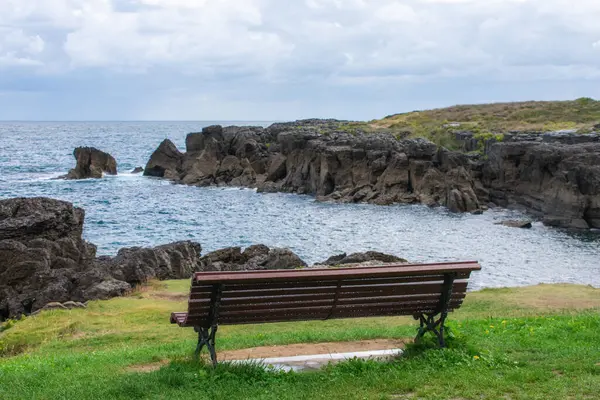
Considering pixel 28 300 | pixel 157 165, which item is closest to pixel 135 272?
pixel 28 300

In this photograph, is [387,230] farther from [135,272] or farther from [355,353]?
[355,353]

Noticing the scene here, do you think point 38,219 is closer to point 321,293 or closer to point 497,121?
point 321,293

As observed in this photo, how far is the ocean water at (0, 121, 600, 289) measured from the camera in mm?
43562

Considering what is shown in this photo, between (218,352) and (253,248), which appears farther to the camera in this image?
(253,248)

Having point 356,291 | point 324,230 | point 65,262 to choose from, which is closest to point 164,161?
point 324,230

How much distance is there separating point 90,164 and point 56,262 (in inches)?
2969

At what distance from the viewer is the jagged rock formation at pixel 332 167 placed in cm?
7119

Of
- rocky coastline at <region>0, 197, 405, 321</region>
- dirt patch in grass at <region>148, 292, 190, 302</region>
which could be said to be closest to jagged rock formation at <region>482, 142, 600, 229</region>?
rocky coastline at <region>0, 197, 405, 321</region>

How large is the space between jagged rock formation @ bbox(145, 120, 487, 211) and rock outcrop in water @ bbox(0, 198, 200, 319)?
129 feet

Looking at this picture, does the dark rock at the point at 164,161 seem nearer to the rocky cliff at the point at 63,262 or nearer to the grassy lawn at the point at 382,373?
the rocky cliff at the point at 63,262

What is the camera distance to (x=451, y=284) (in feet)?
32.6

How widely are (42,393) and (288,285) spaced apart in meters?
3.35

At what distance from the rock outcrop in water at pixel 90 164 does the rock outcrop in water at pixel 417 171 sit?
9.89 meters

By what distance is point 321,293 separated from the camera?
9.44 metres
